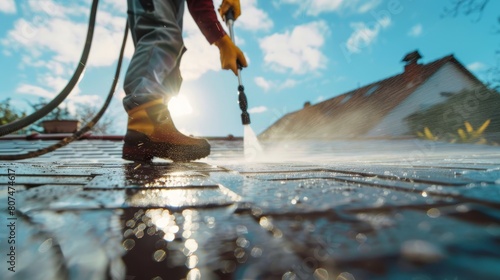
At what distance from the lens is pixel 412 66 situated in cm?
1625

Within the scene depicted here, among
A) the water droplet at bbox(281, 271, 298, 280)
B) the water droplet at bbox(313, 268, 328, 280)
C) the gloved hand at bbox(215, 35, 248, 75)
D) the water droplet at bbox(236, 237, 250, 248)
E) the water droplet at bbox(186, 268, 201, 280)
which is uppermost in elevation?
the gloved hand at bbox(215, 35, 248, 75)

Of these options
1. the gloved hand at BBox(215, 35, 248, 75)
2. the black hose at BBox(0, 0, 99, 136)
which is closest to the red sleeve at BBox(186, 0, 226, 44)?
the gloved hand at BBox(215, 35, 248, 75)

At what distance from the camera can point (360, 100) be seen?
676 inches

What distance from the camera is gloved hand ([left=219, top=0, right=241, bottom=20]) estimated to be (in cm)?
347

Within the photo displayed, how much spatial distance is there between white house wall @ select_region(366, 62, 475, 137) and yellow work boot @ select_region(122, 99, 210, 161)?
1376cm

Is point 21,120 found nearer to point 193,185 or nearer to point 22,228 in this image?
point 193,185

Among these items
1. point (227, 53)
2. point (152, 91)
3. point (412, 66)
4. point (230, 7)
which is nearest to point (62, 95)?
point (152, 91)

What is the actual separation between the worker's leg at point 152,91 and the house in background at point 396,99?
498 inches

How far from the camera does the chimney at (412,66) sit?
1580cm

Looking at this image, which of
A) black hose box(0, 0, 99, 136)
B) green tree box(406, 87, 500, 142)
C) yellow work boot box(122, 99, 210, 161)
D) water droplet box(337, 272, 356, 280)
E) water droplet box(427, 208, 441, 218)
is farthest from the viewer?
green tree box(406, 87, 500, 142)

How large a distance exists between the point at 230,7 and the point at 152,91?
6.63ft

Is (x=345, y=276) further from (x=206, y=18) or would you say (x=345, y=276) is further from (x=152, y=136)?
(x=206, y=18)

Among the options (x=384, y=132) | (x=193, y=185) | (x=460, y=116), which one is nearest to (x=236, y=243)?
(x=193, y=185)

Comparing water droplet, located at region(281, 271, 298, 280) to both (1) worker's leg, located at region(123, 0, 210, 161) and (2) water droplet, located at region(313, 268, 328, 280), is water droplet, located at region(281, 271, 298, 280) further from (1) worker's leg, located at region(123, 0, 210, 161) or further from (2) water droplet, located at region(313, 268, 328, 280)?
(1) worker's leg, located at region(123, 0, 210, 161)
